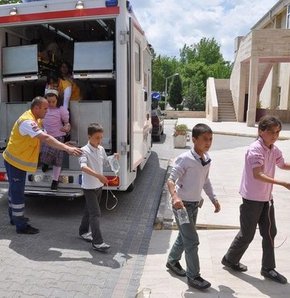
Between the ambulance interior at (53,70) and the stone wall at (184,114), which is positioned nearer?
the ambulance interior at (53,70)

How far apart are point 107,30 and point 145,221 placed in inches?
141

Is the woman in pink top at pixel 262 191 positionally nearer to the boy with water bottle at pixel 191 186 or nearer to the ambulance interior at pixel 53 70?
the boy with water bottle at pixel 191 186

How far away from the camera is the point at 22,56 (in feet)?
19.4

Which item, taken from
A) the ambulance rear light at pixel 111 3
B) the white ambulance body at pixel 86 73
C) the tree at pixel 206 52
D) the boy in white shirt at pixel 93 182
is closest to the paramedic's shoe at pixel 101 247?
the boy in white shirt at pixel 93 182

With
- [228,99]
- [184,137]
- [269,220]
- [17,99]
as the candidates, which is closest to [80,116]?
[17,99]

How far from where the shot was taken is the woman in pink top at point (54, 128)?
5625mm

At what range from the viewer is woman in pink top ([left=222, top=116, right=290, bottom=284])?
355 centimetres

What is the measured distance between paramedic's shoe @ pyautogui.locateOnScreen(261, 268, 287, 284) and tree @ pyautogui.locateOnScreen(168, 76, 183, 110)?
45.4 m

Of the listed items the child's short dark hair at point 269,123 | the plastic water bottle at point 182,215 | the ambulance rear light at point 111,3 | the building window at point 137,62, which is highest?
the ambulance rear light at point 111,3

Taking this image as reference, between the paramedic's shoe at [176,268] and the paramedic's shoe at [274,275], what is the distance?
0.79 metres

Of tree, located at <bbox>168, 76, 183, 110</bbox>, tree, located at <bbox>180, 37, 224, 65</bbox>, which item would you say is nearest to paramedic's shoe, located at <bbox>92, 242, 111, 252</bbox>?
tree, located at <bbox>168, 76, 183, 110</bbox>

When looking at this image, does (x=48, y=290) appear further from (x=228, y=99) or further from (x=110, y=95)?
(x=228, y=99)

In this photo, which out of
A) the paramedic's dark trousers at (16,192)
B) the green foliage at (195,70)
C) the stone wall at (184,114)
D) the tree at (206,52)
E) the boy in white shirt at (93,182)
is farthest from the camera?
the tree at (206,52)

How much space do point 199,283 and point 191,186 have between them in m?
0.89
